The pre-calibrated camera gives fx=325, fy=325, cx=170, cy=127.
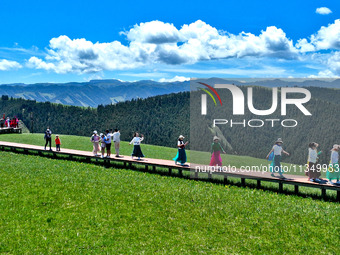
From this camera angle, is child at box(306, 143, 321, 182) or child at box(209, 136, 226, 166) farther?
child at box(209, 136, 226, 166)

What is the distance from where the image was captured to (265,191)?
51.3 feet

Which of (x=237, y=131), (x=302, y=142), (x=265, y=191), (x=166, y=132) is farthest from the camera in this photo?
(x=166, y=132)

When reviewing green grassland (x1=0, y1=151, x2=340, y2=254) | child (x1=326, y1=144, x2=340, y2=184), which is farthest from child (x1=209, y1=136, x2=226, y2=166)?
child (x1=326, y1=144, x2=340, y2=184)

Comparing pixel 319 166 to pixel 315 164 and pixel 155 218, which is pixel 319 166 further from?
pixel 155 218

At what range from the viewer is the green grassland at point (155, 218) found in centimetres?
995

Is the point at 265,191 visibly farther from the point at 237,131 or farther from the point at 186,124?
the point at 186,124

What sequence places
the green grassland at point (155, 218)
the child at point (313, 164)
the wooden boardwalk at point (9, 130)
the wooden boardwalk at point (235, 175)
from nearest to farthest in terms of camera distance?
the green grassland at point (155, 218) < the wooden boardwalk at point (235, 175) < the child at point (313, 164) < the wooden boardwalk at point (9, 130)

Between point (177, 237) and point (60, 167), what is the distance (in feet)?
38.8

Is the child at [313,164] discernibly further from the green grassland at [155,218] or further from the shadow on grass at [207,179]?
the green grassland at [155,218]

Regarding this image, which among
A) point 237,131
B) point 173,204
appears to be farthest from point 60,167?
point 237,131

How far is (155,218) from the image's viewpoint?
39.4ft

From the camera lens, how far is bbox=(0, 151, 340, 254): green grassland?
392 inches

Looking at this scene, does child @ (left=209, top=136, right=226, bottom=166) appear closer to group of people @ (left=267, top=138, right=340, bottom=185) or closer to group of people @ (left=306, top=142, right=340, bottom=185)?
group of people @ (left=267, top=138, right=340, bottom=185)

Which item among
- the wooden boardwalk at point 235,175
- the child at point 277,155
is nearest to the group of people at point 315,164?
the child at point 277,155
